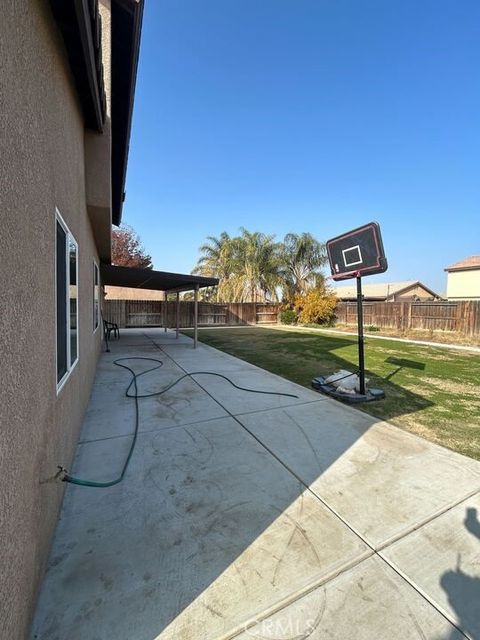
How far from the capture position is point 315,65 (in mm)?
10273

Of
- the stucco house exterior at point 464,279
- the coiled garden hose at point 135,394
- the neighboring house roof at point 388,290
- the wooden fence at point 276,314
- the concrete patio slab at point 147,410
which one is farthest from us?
the neighboring house roof at point 388,290

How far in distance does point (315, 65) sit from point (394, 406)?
11.8m

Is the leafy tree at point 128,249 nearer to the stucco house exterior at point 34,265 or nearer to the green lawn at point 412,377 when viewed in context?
the green lawn at point 412,377

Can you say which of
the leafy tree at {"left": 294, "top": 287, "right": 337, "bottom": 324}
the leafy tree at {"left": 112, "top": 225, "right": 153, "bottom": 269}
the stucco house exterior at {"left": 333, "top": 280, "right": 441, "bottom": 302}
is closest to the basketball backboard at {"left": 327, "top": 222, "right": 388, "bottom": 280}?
the leafy tree at {"left": 294, "top": 287, "right": 337, "bottom": 324}

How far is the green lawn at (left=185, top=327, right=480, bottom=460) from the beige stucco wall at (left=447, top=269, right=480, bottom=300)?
20249 millimetres

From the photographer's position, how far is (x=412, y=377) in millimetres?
6738

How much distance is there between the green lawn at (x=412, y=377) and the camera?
396cm

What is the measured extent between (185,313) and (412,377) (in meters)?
15.4

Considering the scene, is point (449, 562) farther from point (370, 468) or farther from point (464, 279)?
point (464, 279)

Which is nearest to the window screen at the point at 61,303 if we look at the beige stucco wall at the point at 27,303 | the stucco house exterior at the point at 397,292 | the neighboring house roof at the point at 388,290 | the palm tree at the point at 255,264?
the beige stucco wall at the point at 27,303

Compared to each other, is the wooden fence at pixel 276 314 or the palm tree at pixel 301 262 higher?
the palm tree at pixel 301 262

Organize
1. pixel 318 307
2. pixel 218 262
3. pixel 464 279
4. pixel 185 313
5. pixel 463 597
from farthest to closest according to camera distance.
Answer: pixel 464 279
pixel 218 262
pixel 318 307
pixel 185 313
pixel 463 597

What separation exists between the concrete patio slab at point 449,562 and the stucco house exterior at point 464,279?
1207 inches

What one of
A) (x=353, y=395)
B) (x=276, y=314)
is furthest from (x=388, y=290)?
(x=353, y=395)
